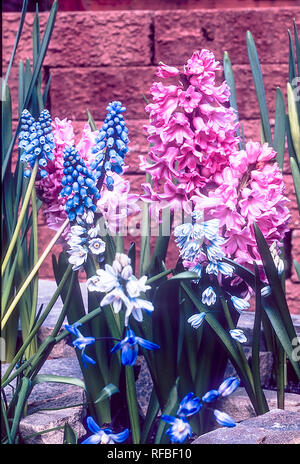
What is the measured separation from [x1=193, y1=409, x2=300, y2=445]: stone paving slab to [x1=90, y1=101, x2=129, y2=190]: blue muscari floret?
0.28 meters

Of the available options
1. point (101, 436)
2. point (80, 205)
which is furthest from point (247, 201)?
point (101, 436)

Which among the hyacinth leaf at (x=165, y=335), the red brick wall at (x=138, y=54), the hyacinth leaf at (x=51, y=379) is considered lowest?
the hyacinth leaf at (x=51, y=379)

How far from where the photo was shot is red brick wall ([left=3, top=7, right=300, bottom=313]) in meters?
1.68

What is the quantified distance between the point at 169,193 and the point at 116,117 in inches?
4.6

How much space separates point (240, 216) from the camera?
0.70 meters

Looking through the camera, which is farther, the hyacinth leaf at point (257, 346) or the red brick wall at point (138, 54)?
the red brick wall at point (138, 54)

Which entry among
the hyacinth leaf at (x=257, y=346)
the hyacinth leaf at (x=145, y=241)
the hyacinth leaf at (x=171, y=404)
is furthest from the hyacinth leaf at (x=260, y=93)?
the hyacinth leaf at (x=171, y=404)

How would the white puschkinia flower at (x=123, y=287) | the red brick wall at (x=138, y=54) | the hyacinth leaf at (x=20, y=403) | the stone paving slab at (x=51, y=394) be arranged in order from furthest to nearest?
1. the red brick wall at (x=138, y=54)
2. the stone paving slab at (x=51, y=394)
3. the hyacinth leaf at (x=20, y=403)
4. the white puschkinia flower at (x=123, y=287)

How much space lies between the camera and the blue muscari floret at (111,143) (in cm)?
65

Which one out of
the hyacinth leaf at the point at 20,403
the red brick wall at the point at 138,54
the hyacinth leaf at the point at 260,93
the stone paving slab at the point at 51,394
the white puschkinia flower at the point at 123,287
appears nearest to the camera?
the white puschkinia flower at the point at 123,287

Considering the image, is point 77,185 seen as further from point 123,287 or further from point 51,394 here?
point 51,394

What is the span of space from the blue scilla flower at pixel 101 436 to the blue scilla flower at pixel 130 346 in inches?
2.8

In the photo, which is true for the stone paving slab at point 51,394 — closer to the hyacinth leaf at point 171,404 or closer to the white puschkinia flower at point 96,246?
the hyacinth leaf at point 171,404

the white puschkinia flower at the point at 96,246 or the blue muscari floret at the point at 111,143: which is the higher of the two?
the blue muscari floret at the point at 111,143
